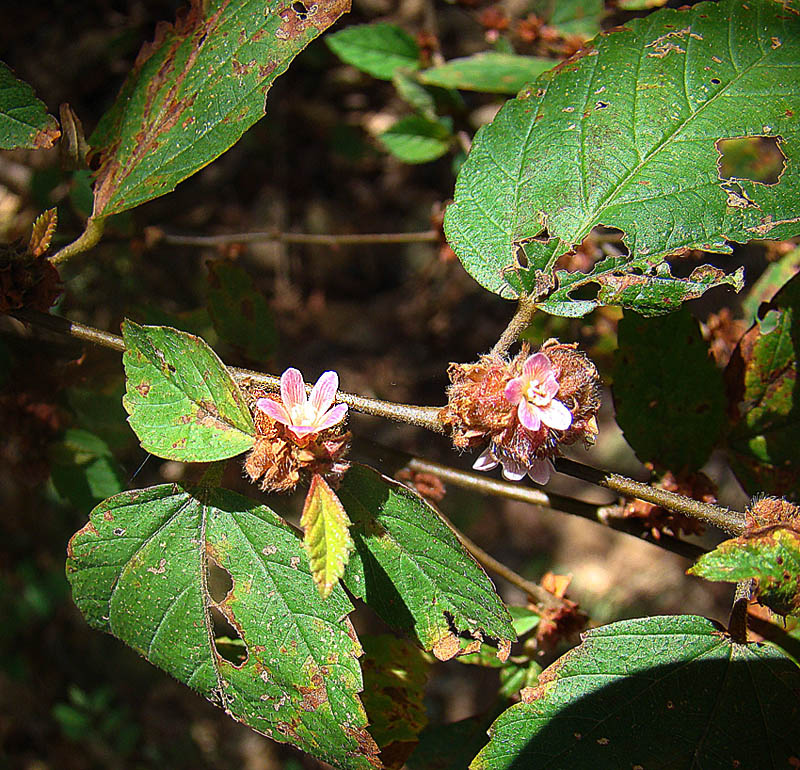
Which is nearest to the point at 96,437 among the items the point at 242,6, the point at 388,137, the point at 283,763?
the point at 242,6

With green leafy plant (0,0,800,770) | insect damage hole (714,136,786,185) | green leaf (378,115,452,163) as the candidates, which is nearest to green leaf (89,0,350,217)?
green leafy plant (0,0,800,770)

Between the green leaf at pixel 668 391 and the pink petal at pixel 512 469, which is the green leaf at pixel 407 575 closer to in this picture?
the pink petal at pixel 512 469

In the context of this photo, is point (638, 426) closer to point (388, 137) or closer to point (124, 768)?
point (388, 137)

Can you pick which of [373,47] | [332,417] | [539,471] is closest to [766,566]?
[539,471]

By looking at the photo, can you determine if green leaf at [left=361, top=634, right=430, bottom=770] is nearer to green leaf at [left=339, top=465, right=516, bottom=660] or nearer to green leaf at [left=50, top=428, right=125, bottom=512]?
green leaf at [left=339, top=465, right=516, bottom=660]

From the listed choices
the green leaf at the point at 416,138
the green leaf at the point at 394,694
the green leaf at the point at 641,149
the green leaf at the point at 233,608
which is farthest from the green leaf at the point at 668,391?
the green leaf at the point at 416,138

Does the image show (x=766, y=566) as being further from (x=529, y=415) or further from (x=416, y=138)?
(x=416, y=138)
